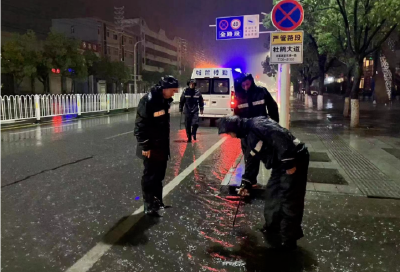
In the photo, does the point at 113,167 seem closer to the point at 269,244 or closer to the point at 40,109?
the point at 269,244

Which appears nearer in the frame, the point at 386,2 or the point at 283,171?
the point at 283,171

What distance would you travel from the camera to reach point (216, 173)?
6812 millimetres

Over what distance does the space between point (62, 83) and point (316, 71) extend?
29311mm

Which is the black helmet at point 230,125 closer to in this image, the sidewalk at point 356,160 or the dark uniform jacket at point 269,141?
the dark uniform jacket at point 269,141

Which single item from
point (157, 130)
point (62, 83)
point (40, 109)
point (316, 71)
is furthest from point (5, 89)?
point (157, 130)

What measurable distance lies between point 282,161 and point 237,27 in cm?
1434

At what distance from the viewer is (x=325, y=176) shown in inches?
252

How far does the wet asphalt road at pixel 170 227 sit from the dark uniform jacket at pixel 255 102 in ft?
4.39

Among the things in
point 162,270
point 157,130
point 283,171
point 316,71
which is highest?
point 316,71

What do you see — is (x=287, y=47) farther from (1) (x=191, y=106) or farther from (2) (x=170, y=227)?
(1) (x=191, y=106)

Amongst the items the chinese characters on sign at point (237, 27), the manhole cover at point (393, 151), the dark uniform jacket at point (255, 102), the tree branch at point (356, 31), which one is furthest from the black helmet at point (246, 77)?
the chinese characters on sign at point (237, 27)

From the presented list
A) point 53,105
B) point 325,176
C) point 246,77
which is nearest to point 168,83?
point 246,77

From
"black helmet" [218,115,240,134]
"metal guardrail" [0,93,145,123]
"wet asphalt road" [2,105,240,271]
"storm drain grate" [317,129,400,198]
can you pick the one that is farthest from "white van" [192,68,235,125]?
"black helmet" [218,115,240,134]

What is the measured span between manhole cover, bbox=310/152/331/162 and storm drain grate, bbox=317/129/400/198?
19 centimetres
